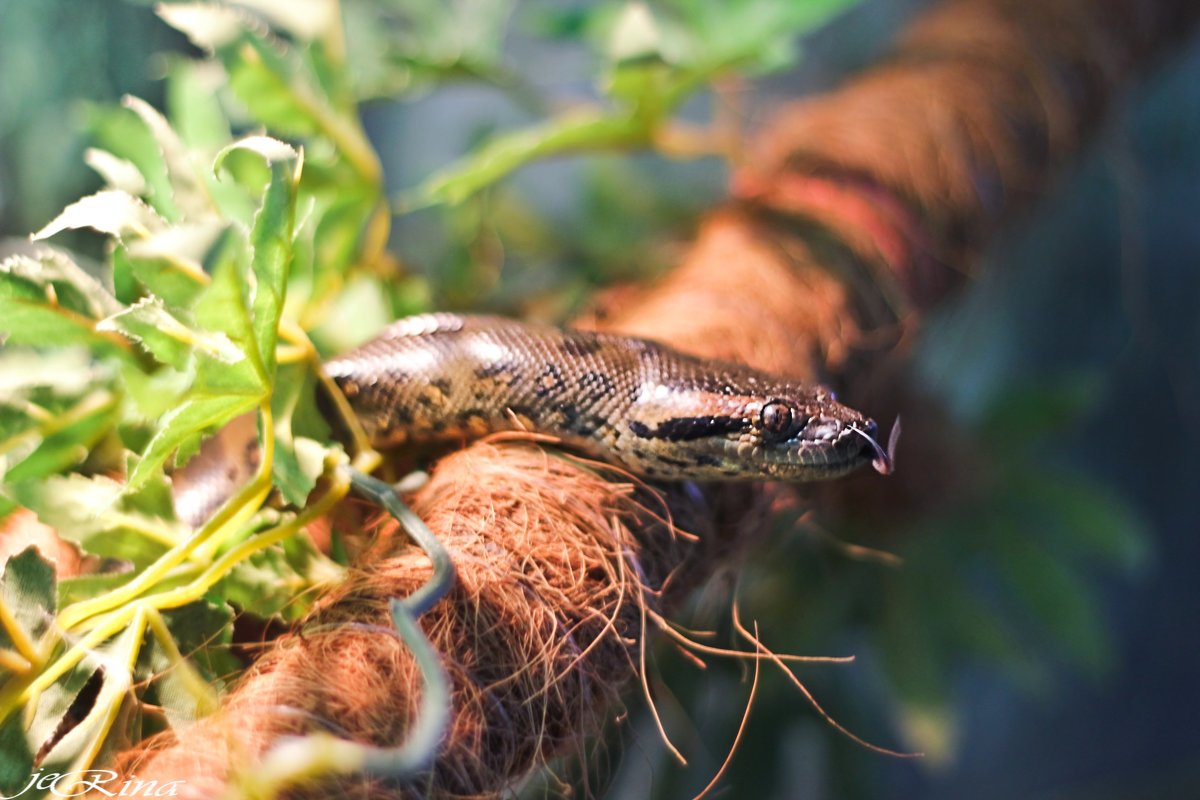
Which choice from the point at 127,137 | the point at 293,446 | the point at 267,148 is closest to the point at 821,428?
the point at 293,446

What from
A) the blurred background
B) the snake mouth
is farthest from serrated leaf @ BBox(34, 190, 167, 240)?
the snake mouth

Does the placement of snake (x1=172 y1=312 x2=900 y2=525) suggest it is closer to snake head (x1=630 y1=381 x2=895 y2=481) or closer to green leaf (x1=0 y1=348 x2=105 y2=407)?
snake head (x1=630 y1=381 x2=895 y2=481)

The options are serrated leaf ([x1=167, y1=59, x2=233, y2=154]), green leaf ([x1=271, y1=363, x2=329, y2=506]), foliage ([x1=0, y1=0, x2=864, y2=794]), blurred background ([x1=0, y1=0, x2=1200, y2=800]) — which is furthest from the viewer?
blurred background ([x1=0, y1=0, x2=1200, y2=800])

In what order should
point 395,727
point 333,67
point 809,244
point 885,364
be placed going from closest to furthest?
point 395,727 → point 333,67 → point 809,244 → point 885,364

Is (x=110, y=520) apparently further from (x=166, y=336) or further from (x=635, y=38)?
(x=635, y=38)

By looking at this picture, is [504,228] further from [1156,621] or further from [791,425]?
[1156,621]

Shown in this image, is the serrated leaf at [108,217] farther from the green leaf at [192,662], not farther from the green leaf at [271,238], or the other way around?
the green leaf at [192,662]

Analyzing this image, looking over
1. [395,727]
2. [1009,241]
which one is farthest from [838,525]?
[395,727]
